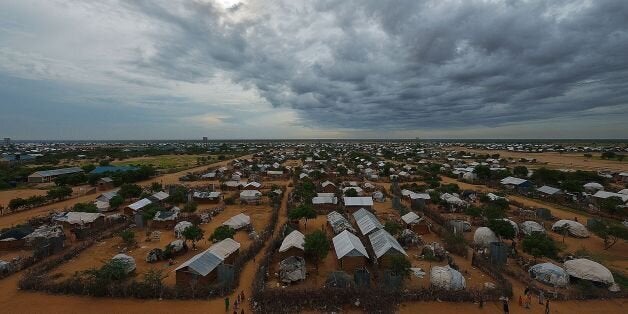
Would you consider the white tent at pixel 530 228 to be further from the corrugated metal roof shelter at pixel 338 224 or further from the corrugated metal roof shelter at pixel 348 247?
the corrugated metal roof shelter at pixel 348 247

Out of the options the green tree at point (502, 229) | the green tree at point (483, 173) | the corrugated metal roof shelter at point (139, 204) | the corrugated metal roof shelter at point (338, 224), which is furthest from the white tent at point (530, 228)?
the corrugated metal roof shelter at point (139, 204)

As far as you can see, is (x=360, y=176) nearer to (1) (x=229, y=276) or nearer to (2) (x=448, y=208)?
(2) (x=448, y=208)

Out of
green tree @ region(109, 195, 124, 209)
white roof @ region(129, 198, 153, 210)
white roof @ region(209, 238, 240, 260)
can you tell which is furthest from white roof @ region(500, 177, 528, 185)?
green tree @ region(109, 195, 124, 209)

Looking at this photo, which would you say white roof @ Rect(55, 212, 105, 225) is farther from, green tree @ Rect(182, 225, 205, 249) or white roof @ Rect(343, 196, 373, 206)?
white roof @ Rect(343, 196, 373, 206)

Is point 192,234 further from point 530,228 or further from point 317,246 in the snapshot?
point 530,228

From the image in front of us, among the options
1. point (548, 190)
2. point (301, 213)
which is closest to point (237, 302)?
point (301, 213)
